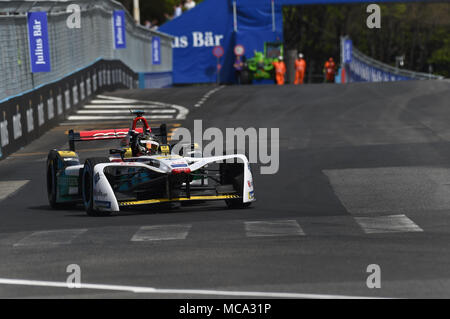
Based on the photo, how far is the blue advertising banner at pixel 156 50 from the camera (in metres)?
58.6

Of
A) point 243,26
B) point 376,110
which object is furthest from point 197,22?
point 376,110

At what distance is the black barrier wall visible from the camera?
2277cm

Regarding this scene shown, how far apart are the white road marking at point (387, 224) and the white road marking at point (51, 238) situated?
137 inches

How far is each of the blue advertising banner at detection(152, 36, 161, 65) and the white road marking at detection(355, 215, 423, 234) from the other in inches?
1861

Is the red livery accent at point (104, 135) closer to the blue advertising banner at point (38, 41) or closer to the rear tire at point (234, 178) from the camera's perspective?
the rear tire at point (234, 178)

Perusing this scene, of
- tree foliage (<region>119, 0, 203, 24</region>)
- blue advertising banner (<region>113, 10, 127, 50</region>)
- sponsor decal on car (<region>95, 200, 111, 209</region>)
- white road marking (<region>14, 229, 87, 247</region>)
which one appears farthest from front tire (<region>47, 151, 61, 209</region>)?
tree foliage (<region>119, 0, 203, 24</region>)

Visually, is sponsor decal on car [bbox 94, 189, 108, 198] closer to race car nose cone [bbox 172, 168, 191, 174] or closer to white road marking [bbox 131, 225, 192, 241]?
race car nose cone [bbox 172, 168, 191, 174]

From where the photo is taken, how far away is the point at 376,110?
28.8 meters

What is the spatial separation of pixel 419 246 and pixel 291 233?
5.45 feet

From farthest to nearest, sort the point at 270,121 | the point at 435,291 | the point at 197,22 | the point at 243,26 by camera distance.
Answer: the point at 197,22 → the point at 243,26 → the point at 270,121 → the point at 435,291

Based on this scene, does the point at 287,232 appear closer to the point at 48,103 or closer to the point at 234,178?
the point at 234,178

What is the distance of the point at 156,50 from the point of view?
59125 mm

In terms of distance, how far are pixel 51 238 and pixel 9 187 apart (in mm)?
6429

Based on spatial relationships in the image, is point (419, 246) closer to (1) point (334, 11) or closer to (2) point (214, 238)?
(2) point (214, 238)
